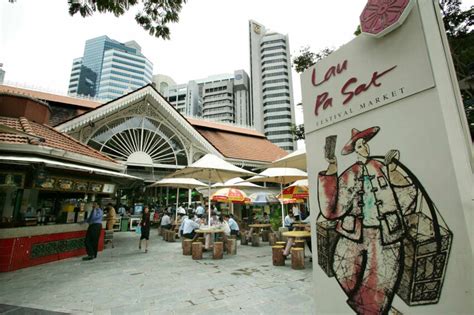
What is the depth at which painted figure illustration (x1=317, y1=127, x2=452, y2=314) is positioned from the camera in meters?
1.46

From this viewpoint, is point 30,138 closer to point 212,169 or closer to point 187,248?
point 212,169

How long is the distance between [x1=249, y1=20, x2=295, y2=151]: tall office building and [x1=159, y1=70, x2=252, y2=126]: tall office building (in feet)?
16.6

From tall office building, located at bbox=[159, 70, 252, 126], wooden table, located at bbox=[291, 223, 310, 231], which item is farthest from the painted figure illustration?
tall office building, located at bbox=[159, 70, 252, 126]

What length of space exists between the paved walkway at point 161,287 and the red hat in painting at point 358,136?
8.27 feet

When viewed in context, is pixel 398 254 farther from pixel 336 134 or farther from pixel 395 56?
pixel 395 56

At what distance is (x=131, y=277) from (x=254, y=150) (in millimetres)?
14044

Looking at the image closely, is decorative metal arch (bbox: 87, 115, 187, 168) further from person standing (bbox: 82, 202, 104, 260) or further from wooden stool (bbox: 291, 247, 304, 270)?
wooden stool (bbox: 291, 247, 304, 270)

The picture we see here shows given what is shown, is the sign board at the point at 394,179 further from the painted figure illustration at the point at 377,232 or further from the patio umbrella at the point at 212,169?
the patio umbrella at the point at 212,169

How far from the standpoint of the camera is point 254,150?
59.9 ft

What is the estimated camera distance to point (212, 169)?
783 cm

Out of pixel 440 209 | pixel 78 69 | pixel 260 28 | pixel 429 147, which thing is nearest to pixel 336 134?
pixel 429 147

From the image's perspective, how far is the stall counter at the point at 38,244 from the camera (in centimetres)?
562

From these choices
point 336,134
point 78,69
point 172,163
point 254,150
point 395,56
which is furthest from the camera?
point 78,69

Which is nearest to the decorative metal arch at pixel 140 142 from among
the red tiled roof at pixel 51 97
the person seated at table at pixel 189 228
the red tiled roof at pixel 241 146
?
the red tiled roof at pixel 241 146
